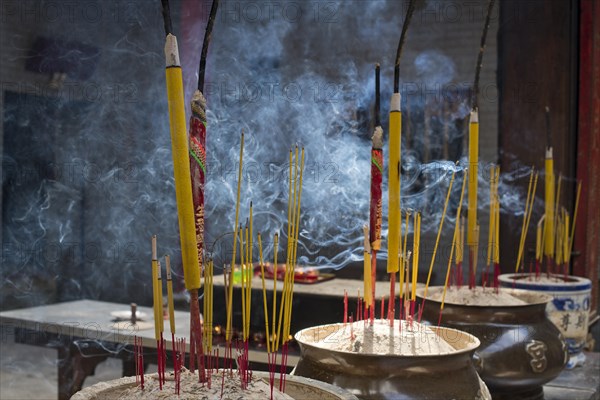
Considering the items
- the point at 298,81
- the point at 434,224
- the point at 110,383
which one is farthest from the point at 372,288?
the point at 434,224

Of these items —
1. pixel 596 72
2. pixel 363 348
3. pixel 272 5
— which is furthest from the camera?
pixel 596 72

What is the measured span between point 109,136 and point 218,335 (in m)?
0.90

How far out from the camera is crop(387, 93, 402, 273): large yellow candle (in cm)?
140

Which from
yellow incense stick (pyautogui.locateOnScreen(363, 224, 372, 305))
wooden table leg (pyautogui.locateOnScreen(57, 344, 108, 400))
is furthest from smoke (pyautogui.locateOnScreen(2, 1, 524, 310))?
yellow incense stick (pyautogui.locateOnScreen(363, 224, 372, 305))

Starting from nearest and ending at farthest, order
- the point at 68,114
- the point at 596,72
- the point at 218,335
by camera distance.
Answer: the point at 68,114
the point at 218,335
the point at 596,72

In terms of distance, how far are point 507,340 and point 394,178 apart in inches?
23.0

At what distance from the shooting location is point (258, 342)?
2672mm

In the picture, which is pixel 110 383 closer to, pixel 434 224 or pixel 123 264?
pixel 123 264

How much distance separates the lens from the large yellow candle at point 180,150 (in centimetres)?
92

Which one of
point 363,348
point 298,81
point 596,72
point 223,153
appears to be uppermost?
point 596,72

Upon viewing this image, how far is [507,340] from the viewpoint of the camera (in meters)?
1.73

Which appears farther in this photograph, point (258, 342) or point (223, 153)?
point (258, 342)

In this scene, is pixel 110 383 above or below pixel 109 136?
below

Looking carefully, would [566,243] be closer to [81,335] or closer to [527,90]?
[527,90]
